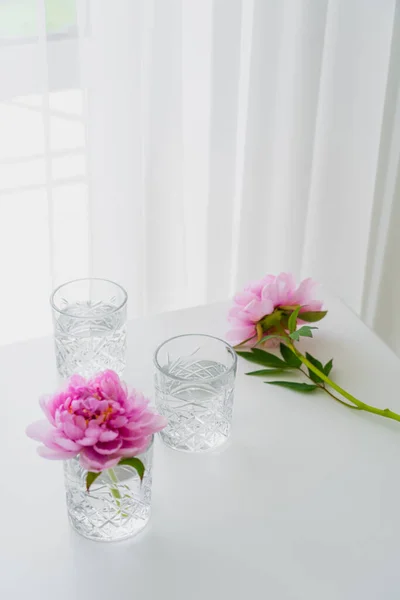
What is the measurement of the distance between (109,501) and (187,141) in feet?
3.13

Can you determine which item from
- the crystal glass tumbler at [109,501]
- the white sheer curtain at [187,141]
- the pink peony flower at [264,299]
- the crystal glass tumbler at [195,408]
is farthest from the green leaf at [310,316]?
the white sheer curtain at [187,141]

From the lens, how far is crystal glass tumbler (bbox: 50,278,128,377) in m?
0.96

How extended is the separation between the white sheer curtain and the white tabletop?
1.81ft

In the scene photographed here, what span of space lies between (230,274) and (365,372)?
28.8 inches

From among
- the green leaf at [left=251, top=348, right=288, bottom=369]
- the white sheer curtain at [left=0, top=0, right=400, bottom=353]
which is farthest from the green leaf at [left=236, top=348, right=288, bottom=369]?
the white sheer curtain at [left=0, top=0, right=400, bottom=353]

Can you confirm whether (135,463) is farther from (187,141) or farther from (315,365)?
(187,141)

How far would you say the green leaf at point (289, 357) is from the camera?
3.32ft

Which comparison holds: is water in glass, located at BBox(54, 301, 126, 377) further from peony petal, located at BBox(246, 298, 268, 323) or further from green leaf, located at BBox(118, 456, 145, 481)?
green leaf, located at BBox(118, 456, 145, 481)

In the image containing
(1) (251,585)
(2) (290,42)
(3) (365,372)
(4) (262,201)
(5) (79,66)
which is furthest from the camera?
(4) (262,201)

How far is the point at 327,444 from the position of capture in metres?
0.90

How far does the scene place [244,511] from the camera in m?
0.81

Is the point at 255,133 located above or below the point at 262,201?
above

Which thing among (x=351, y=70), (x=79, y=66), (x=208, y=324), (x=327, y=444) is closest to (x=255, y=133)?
(x=351, y=70)

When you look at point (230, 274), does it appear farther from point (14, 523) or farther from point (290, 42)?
Answer: point (14, 523)
